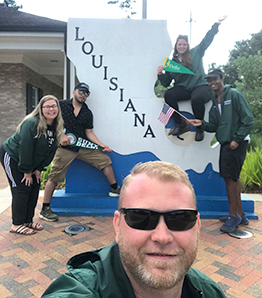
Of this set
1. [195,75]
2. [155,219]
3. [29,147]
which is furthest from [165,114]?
[155,219]

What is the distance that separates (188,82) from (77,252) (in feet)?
10.0

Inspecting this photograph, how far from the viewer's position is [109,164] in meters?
4.60

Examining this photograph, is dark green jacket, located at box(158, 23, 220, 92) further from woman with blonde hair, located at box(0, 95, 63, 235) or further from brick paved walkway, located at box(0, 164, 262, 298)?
brick paved walkway, located at box(0, 164, 262, 298)

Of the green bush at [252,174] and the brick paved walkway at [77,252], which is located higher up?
the green bush at [252,174]

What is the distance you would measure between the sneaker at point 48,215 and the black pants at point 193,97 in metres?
2.46

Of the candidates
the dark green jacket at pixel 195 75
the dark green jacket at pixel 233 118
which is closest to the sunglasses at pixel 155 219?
the dark green jacket at pixel 233 118

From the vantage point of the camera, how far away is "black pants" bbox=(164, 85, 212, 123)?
4.52 m

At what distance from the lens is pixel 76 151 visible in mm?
4414

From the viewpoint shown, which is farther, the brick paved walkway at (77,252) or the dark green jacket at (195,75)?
the dark green jacket at (195,75)

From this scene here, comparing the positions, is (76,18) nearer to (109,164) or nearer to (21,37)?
(109,164)

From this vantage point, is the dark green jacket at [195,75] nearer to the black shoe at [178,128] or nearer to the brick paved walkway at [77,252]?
the black shoe at [178,128]

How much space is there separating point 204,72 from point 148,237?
4.07 meters

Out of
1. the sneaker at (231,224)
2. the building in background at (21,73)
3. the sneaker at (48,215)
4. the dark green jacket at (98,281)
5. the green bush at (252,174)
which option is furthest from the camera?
the building in background at (21,73)

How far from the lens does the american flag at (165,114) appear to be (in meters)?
4.58
